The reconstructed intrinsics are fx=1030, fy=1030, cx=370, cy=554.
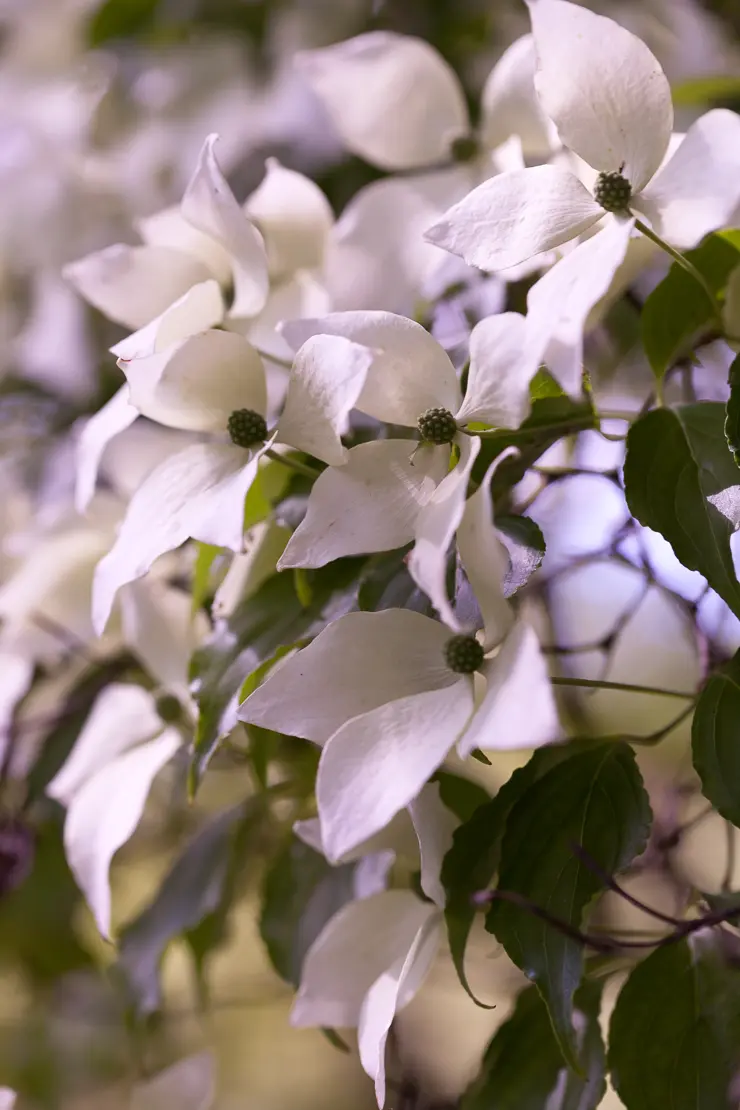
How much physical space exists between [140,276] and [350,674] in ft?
0.71

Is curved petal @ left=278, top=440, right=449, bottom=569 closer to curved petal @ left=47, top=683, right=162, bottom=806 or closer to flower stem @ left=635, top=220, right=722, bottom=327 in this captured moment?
flower stem @ left=635, top=220, right=722, bottom=327

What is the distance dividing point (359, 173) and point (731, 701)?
0.63m

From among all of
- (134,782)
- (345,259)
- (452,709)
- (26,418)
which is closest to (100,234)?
(26,418)

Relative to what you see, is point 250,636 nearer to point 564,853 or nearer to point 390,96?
point 564,853

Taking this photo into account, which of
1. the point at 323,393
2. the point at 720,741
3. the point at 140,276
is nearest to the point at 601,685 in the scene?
the point at 720,741

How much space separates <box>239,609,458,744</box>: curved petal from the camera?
1.12ft

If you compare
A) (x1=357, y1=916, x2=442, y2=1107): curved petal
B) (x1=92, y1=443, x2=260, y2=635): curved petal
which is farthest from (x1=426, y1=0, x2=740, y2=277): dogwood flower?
(x1=357, y1=916, x2=442, y2=1107): curved petal

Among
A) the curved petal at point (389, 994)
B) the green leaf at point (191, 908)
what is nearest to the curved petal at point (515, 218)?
the curved petal at point (389, 994)

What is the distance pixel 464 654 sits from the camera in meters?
0.35

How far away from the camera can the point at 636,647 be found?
108 centimetres

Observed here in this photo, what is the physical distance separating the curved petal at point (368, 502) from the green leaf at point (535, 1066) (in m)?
0.23

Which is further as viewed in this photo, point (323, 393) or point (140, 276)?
point (140, 276)

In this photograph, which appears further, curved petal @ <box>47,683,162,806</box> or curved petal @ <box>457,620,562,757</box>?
curved petal @ <box>47,683,162,806</box>

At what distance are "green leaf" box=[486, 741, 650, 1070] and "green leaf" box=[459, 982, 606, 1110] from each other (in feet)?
0.17
